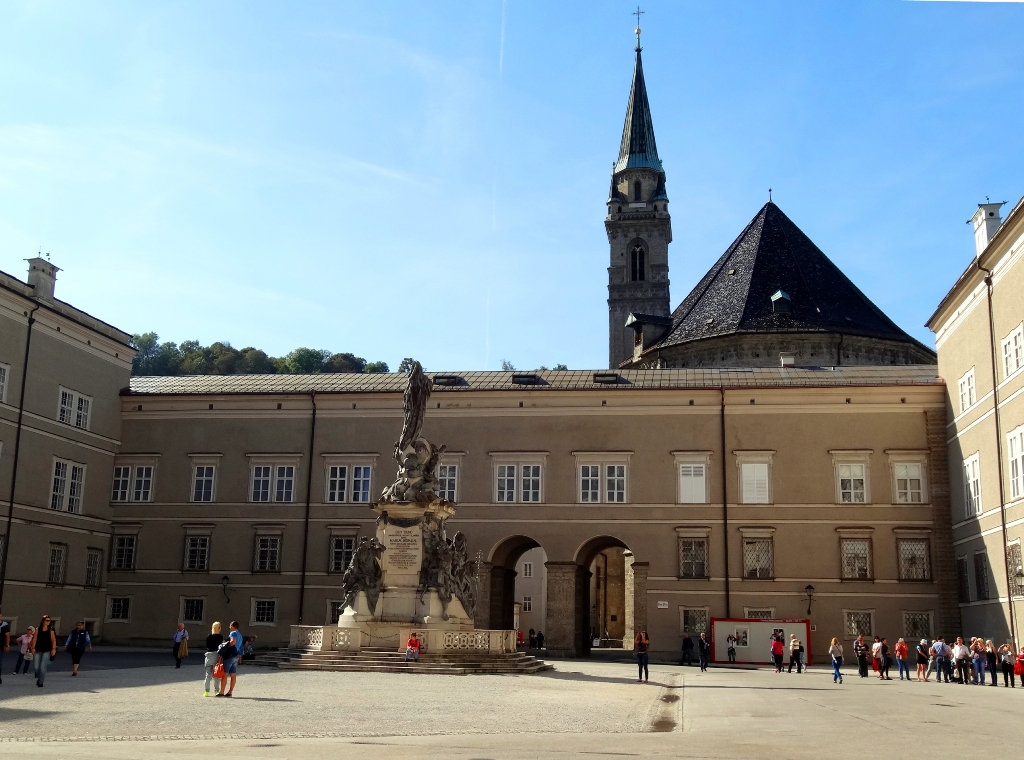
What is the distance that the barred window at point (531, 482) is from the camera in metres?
47.0

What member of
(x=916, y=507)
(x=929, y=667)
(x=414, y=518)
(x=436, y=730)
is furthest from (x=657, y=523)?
(x=436, y=730)

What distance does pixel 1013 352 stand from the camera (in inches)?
1367

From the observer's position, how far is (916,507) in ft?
146

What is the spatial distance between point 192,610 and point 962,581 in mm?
31488

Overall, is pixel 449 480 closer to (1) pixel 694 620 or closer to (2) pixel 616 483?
(2) pixel 616 483

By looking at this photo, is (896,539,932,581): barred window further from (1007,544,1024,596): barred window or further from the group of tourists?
(1007,544,1024,596): barred window

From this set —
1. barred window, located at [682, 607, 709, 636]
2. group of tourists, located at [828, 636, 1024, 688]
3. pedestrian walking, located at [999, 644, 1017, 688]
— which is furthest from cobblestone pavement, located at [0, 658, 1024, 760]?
barred window, located at [682, 607, 709, 636]

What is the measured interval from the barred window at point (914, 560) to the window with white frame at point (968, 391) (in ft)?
19.2

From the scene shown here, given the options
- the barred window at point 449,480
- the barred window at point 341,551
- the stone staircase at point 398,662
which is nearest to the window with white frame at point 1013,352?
the stone staircase at point 398,662

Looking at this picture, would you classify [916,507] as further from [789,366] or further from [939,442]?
[789,366]

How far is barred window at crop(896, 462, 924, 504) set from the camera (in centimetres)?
4459

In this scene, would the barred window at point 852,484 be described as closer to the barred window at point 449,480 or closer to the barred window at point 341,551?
the barred window at point 449,480

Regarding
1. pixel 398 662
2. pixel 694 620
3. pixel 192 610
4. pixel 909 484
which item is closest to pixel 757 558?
pixel 694 620

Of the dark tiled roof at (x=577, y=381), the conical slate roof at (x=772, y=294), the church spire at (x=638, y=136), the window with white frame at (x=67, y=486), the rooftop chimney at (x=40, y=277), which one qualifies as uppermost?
the church spire at (x=638, y=136)
